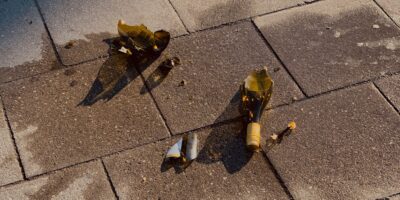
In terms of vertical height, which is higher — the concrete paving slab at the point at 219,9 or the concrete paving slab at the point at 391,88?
the concrete paving slab at the point at 219,9

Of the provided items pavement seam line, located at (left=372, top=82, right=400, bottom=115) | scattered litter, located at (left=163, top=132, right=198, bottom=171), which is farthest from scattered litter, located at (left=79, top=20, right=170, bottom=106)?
pavement seam line, located at (left=372, top=82, right=400, bottom=115)

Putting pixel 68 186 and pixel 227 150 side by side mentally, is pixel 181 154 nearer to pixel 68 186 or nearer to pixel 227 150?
pixel 227 150

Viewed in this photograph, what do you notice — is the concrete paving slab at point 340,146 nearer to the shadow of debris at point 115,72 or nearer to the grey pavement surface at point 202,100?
the grey pavement surface at point 202,100

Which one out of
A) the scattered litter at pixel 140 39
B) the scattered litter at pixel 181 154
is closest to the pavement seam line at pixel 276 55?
the scattered litter at pixel 140 39

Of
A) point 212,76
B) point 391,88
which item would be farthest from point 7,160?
point 391,88

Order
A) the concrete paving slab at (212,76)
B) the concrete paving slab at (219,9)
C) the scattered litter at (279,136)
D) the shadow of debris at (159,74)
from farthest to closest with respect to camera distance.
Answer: the concrete paving slab at (219,9) < the shadow of debris at (159,74) < the concrete paving slab at (212,76) < the scattered litter at (279,136)

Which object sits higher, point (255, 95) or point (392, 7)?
point (255, 95)

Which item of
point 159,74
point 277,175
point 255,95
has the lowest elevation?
point 277,175
